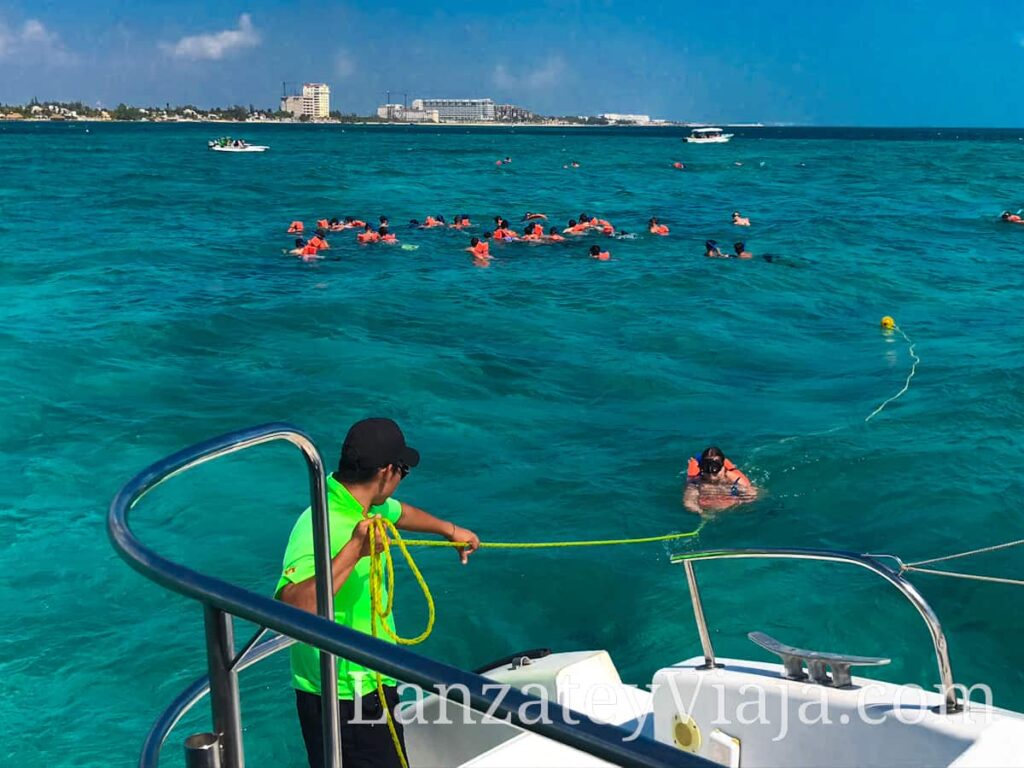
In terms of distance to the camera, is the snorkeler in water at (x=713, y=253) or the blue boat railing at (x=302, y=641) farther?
the snorkeler in water at (x=713, y=253)

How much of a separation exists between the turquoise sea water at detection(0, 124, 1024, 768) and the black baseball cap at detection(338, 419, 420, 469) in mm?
3356

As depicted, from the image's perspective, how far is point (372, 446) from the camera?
3373 millimetres

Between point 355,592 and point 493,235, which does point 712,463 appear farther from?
point 493,235

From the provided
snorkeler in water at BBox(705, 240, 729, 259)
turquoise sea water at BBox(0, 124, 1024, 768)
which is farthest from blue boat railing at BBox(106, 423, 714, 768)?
snorkeler in water at BBox(705, 240, 729, 259)

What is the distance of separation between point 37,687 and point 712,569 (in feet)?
16.5

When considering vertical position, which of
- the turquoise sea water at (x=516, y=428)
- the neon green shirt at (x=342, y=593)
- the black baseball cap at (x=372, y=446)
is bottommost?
the turquoise sea water at (x=516, y=428)

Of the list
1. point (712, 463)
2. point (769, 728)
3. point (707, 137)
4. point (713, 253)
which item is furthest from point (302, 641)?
point (707, 137)

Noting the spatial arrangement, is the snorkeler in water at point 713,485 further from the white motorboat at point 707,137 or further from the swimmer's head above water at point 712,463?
the white motorboat at point 707,137

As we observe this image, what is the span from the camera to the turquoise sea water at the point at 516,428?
752 centimetres

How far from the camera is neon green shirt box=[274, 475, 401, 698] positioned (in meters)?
3.27

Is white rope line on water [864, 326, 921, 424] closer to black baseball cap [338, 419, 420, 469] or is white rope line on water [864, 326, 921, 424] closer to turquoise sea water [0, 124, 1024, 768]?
turquoise sea water [0, 124, 1024, 768]

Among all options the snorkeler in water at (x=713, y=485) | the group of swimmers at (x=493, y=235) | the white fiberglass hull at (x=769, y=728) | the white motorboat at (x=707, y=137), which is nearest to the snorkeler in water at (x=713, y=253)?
the group of swimmers at (x=493, y=235)

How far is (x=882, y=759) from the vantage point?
3.42 metres

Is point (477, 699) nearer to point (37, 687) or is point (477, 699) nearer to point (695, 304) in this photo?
point (37, 687)
